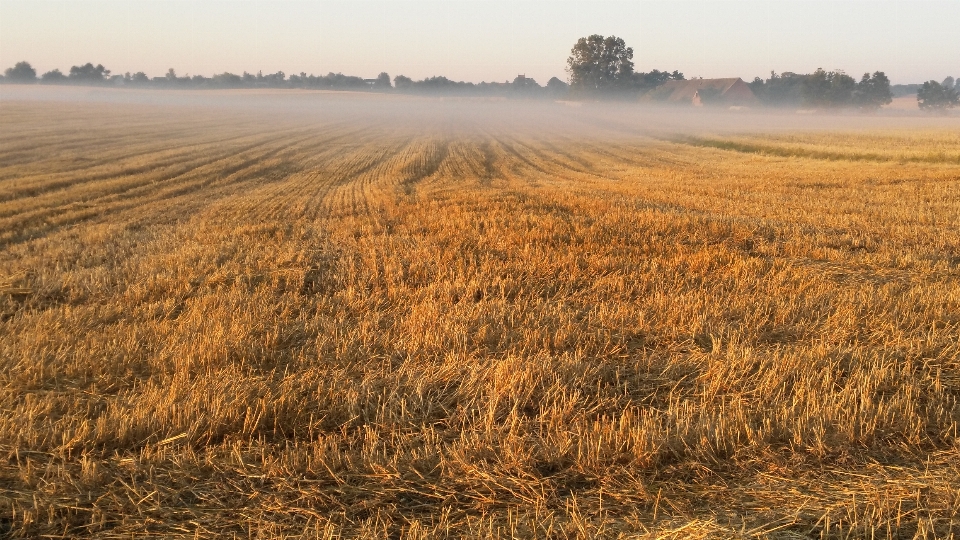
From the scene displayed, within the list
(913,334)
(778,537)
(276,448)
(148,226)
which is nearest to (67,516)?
(276,448)

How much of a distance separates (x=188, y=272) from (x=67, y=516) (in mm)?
5305

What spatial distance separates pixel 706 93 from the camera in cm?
9800

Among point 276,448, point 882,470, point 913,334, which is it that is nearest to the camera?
point 882,470

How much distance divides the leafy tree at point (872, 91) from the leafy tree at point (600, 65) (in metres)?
35.3

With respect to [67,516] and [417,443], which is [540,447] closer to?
[417,443]

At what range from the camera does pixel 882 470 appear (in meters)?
3.39

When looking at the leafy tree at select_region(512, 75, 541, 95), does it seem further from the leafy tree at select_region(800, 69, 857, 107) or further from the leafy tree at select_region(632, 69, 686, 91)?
the leafy tree at select_region(800, 69, 857, 107)

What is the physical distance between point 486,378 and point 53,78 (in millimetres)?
171766

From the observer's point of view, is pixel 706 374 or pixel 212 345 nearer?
pixel 706 374

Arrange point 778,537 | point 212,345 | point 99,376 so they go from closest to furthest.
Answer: point 778,537 < point 99,376 < point 212,345

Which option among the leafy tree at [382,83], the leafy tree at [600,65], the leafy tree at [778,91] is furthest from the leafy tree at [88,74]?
the leafy tree at [778,91]

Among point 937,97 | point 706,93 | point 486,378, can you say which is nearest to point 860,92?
point 937,97

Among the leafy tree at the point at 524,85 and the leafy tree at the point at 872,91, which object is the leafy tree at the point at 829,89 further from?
the leafy tree at the point at 524,85

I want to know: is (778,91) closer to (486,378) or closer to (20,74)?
(486,378)
